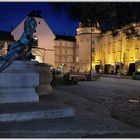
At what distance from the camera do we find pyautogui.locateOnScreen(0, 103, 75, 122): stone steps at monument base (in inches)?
335

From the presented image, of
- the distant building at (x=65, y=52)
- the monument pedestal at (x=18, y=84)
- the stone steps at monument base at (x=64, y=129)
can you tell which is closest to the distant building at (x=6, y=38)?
the distant building at (x=65, y=52)

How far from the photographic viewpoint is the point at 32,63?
11.7 meters

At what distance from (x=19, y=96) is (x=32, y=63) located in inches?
58.8

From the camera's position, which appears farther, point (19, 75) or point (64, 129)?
point (19, 75)

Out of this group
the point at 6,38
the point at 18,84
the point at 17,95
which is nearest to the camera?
the point at 17,95

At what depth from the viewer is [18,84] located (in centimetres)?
1077

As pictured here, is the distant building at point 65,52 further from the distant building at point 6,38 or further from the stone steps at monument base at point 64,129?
the stone steps at monument base at point 64,129

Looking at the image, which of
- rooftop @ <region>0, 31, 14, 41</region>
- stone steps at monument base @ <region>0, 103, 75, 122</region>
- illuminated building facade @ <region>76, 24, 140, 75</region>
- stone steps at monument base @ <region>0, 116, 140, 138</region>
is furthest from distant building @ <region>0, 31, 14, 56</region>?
stone steps at monument base @ <region>0, 116, 140, 138</region>

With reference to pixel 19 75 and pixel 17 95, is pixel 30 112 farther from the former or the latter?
pixel 19 75

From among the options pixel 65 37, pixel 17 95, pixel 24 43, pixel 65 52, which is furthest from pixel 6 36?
pixel 17 95

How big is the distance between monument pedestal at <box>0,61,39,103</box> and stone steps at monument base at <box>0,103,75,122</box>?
0.75 meters

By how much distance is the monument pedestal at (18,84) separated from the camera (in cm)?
1061

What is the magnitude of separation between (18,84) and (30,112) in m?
2.18

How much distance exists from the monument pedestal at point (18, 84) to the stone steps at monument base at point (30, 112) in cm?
75
